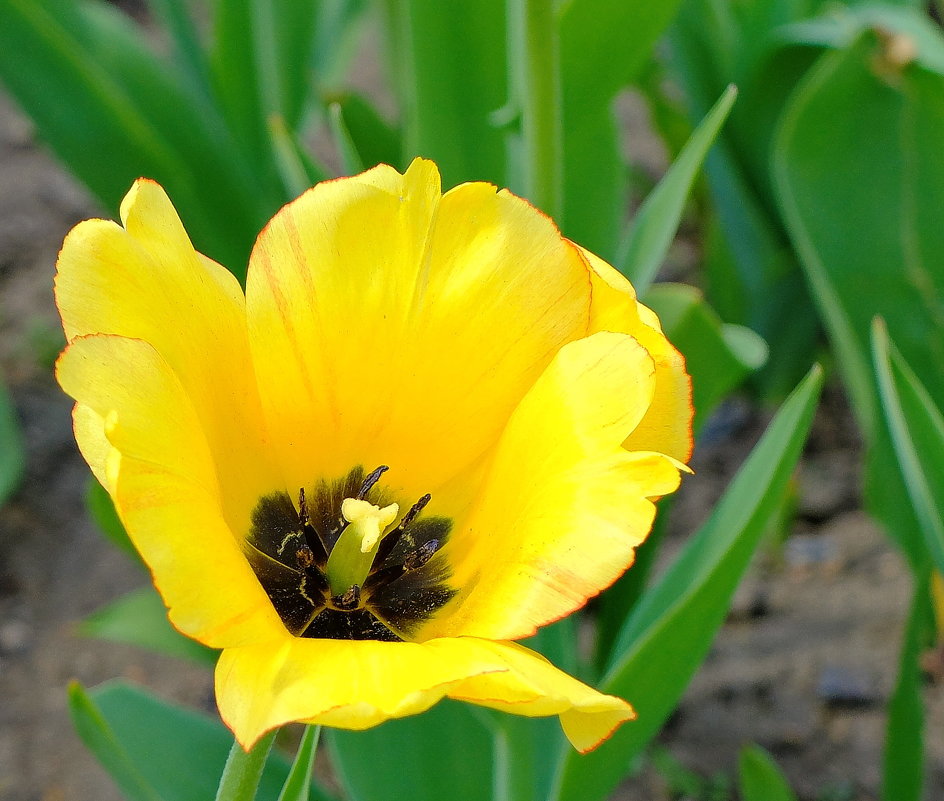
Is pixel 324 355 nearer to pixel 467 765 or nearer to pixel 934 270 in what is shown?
pixel 467 765

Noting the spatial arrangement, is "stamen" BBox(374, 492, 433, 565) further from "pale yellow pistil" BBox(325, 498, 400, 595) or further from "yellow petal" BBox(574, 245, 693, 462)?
"yellow petal" BBox(574, 245, 693, 462)

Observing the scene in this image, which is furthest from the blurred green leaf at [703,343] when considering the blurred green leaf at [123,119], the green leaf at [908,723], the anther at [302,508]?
the blurred green leaf at [123,119]

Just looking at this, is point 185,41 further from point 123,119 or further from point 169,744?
point 169,744

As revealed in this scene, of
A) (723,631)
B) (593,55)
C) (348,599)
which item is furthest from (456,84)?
(723,631)

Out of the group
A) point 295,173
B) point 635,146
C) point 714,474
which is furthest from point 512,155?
point 635,146

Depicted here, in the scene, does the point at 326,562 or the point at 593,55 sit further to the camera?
the point at 593,55

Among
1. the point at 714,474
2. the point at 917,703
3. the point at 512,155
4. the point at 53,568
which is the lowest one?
the point at 53,568

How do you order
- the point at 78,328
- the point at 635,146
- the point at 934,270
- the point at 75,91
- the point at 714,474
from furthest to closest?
the point at 635,146 → the point at 714,474 → the point at 75,91 → the point at 934,270 → the point at 78,328
